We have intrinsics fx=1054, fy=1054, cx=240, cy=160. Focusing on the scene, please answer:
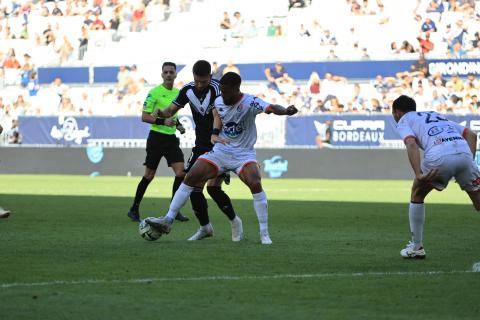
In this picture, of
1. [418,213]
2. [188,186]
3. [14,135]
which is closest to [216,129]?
[188,186]

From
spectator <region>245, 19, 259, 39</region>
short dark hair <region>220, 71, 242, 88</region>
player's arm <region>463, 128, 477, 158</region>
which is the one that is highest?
short dark hair <region>220, 71, 242, 88</region>

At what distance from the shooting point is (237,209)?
1920cm

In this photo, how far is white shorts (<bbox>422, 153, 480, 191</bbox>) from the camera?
406 inches

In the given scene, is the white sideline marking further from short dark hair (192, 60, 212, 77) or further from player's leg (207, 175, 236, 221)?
short dark hair (192, 60, 212, 77)

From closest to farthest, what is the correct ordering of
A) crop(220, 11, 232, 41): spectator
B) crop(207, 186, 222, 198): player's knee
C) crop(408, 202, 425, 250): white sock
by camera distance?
crop(408, 202, 425, 250): white sock → crop(207, 186, 222, 198): player's knee → crop(220, 11, 232, 41): spectator

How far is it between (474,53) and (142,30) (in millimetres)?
15307

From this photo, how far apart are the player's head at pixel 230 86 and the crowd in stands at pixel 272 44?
822 inches

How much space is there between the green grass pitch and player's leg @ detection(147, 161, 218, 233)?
300mm

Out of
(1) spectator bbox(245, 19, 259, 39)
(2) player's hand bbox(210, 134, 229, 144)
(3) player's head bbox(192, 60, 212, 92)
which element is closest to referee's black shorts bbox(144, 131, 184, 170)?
(3) player's head bbox(192, 60, 212, 92)

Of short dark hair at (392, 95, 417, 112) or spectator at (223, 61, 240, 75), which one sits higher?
short dark hair at (392, 95, 417, 112)

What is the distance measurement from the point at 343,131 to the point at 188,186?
20.8 m

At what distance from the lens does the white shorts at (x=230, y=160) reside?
1216cm

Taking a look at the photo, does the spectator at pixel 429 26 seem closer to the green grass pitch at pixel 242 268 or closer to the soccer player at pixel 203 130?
the green grass pitch at pixel 242 268

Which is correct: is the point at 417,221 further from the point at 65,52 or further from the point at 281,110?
the point at 65,52
